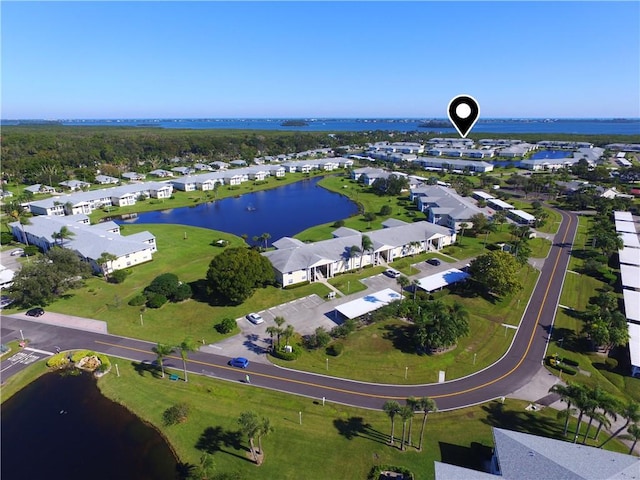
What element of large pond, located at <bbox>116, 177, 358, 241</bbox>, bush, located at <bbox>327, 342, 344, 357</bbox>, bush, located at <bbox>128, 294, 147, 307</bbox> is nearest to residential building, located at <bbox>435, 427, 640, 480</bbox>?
bush, located at <bbox>327, 342, 344, 357</bbox>

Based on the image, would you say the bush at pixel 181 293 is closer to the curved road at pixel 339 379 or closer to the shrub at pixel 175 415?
the curved road at pixel 339 379

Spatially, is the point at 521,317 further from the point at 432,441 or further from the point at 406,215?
the point at 406,215

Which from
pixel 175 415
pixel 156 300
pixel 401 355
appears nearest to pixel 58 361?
pixel 156 300

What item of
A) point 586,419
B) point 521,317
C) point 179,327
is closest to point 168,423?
point 179,327

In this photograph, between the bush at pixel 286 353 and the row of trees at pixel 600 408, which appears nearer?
the row of trees at pixel 600 408

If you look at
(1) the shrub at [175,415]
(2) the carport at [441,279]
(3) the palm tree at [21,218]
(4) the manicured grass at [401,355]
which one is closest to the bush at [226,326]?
(4) the manicured grass at [401,355]

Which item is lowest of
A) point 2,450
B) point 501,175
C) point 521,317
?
point 2,450

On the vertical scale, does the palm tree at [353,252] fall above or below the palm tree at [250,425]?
above
